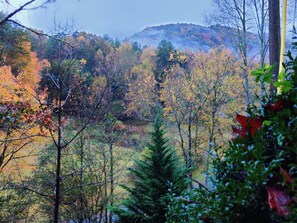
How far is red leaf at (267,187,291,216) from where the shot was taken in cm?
59

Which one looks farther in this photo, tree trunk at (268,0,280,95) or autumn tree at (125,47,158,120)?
autumn tree at (125,47,158,120)

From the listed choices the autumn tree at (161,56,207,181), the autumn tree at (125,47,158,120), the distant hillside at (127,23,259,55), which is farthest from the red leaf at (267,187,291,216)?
the distant hillside at (127,23,259,55)

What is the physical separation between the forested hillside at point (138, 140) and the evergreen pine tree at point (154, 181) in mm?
17

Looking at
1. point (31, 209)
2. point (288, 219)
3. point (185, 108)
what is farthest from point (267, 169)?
point (185, 108)

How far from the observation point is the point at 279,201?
2.00ft

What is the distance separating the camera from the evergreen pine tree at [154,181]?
3.87m

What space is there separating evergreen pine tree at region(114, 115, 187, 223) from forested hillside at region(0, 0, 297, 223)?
0.06 feet

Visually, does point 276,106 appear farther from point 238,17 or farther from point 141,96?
point 141,96

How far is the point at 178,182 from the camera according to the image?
12.5 ft

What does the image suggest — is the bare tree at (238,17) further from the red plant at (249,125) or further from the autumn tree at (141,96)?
the red plant at (249,125)

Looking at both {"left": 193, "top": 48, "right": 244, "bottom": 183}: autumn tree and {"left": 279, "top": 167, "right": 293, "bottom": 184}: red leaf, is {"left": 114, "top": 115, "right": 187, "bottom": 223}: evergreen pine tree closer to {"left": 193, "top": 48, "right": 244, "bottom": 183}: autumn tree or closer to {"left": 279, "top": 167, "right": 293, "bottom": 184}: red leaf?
{"left": 279, "top": 167, "right": 293, "bottom": 184}: red leaf

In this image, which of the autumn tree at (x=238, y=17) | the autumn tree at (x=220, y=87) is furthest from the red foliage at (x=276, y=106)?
the autumn tree at (x=220, y=87)

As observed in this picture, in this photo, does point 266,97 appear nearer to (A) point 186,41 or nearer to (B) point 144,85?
(B) point 144,85

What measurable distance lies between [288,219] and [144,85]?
1386 cm
